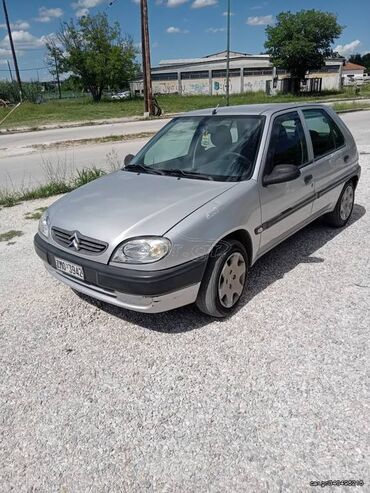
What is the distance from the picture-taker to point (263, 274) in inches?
156

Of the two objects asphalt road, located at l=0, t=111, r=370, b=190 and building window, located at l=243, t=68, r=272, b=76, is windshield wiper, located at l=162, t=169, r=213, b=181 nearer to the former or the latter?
asphalt road, located at l=0, t=111, r=370, b=190

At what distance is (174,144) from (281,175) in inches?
54.0

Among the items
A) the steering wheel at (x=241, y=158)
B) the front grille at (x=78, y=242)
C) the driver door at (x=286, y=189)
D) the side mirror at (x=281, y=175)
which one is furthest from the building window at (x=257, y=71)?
the front grille at (x=78, y=242)

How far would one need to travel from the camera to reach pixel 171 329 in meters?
3.14

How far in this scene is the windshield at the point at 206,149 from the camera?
3.43m

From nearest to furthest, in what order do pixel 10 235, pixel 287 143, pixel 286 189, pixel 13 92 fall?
1. pixel 286 189
2. pixel 287 143
3. pixel 10 235
4. pixel 13 92

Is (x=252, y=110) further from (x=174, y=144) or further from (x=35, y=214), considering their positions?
(x=35, y=214)

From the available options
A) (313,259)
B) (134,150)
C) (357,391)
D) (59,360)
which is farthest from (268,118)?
(134,150)

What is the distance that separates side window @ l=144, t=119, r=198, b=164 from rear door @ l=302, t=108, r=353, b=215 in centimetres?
124

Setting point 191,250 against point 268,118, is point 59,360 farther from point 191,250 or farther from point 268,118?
point 268,118

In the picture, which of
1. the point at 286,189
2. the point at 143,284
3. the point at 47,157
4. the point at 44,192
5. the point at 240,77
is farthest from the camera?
the point at 240,77

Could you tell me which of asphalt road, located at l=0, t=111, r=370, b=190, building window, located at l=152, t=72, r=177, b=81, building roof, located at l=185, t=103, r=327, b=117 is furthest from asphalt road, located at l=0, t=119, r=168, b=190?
building window, located at l=152, t=72, r=177, b=81

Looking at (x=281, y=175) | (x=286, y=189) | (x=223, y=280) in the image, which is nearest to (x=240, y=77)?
(x=286, y=189)

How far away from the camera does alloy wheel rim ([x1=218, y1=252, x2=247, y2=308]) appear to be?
310 cm
